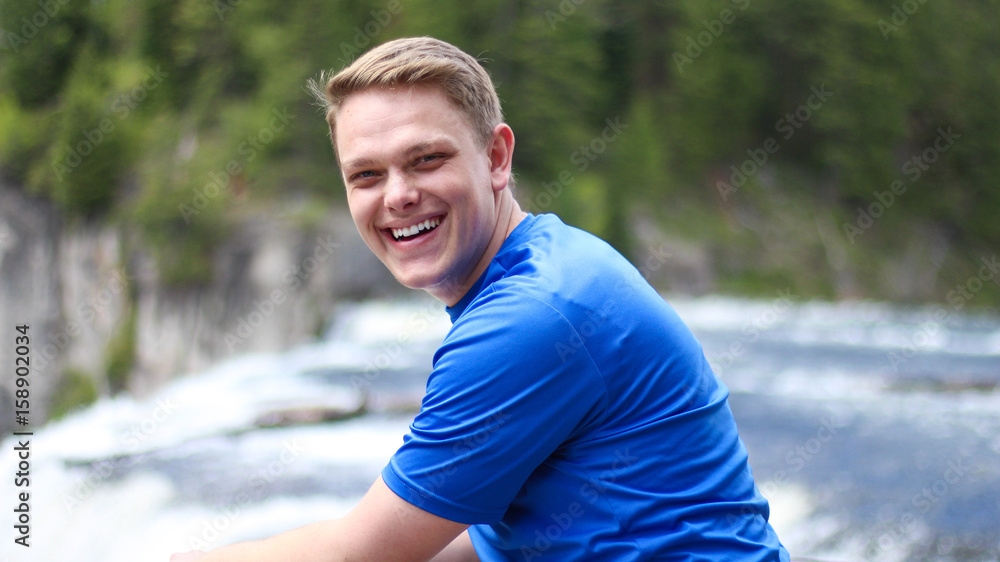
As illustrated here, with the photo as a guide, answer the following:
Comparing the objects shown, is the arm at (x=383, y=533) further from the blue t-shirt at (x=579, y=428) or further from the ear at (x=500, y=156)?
the ear at (x=500, y=156)

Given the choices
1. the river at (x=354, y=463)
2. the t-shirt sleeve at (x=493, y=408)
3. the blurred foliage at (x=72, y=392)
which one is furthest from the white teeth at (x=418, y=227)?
the blurred foliage at (x=72, y=392)

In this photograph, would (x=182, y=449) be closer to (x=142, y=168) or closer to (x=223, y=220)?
(x=223, y=220)

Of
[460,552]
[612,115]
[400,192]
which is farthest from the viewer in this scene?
[612,115]

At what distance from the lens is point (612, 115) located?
25.3 meters

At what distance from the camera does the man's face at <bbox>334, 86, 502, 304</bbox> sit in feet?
4.84

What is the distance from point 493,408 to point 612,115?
24.9 meters

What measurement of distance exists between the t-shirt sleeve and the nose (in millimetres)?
343

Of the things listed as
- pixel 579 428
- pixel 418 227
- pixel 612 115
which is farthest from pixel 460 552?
pixel 612 115

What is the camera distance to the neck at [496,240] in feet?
5.31

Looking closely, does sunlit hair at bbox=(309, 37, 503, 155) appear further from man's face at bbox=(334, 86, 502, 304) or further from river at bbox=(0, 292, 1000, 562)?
river at bbox=(0, 292, 1000, 562)

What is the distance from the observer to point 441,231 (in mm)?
1558

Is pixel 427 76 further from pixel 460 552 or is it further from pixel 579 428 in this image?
pixel 460 552

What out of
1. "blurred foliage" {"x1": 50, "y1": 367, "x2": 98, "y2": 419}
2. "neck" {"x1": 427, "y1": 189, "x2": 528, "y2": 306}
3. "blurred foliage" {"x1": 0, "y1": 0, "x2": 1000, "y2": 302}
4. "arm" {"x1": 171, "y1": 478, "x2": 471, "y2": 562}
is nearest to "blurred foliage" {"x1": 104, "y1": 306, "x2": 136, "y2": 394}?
"blurred foliage" {"x1": 50, "y1": 367, "x2": 98, "y2": 419}

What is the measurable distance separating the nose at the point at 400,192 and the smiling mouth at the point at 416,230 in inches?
2.0
